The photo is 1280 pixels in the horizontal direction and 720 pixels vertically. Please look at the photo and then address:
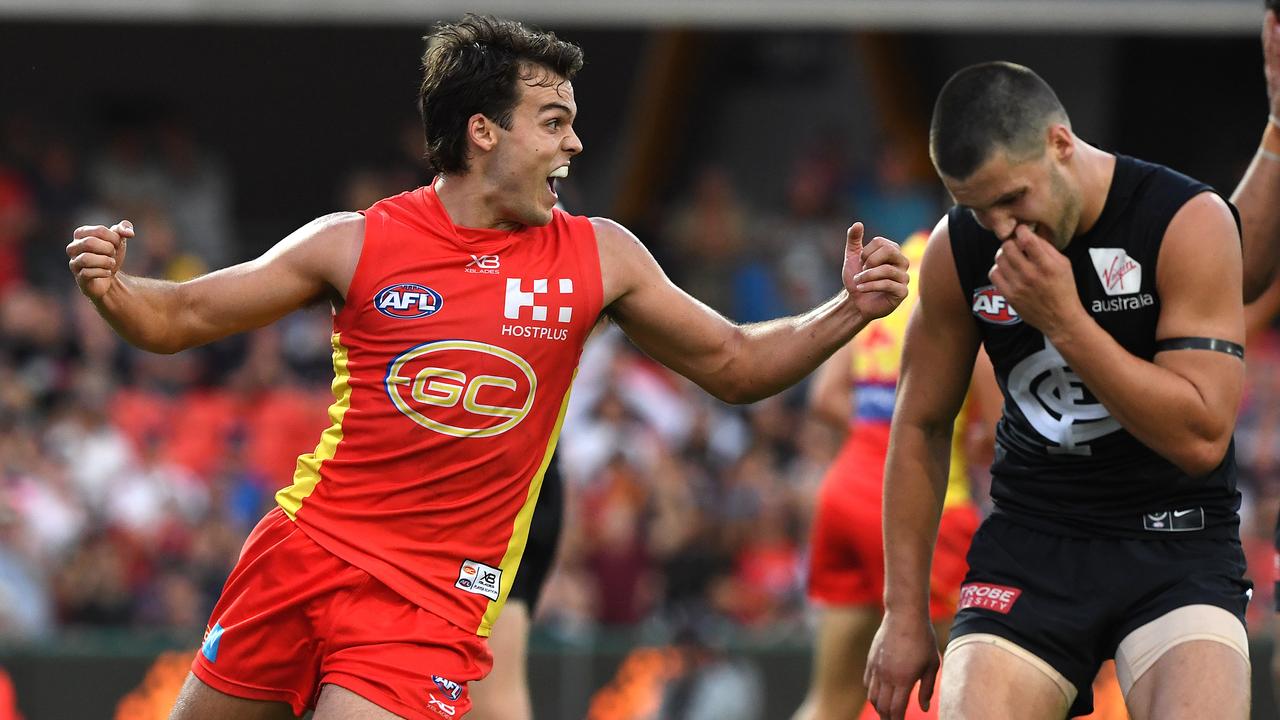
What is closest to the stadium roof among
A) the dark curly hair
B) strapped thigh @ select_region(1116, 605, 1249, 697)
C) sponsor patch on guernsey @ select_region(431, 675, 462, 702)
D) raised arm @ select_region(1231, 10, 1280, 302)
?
raised arm @ select_region(1231, 10, 1280, 302)

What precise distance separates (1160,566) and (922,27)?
10.3 m

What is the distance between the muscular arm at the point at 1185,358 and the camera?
4.32 metres

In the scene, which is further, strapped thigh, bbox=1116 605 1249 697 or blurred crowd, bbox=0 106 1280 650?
blurred crowd, bbox=0 106 1280 650

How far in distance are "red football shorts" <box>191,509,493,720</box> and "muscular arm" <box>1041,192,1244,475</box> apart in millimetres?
1815

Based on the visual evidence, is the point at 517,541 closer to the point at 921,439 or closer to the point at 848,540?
the point at 921,439

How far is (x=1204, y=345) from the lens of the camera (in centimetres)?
440

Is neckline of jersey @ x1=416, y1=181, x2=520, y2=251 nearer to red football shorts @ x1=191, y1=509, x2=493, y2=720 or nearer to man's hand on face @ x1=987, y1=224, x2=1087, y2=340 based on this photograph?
red football shorts @ x1=191, y1=509, x2=493, y2=720

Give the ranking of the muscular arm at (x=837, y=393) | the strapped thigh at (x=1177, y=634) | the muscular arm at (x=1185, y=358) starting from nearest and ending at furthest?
the muscular arm at (x=1185, y=358) < the strapped thigh at (x=1177, y=634) < the muscular arm at (x=837, y=393)

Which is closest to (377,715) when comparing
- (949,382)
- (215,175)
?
(949,382)

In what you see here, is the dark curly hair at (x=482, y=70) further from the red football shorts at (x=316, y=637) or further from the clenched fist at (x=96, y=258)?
the red football shorts at (x=316, y=637)

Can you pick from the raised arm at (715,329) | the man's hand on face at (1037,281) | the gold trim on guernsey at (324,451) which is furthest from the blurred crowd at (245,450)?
the man's hand on face at (1037,281)

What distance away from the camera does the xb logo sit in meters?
4.68

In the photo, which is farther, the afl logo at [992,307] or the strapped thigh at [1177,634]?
the afl logo at [992,307]

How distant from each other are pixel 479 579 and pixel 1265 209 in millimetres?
2678
